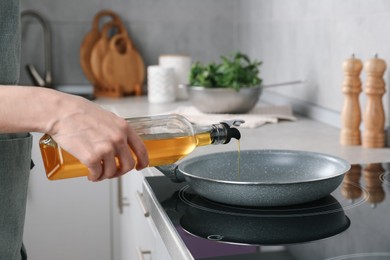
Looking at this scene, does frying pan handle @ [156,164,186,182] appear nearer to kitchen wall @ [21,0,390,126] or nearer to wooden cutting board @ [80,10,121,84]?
kitchen wall @ [21,0,390,126]

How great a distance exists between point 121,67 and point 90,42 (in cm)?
18

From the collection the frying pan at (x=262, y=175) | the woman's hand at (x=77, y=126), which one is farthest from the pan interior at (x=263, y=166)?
the woman's hand at (x=77, y=126)

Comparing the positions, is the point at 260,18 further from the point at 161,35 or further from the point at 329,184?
the point at 329,184

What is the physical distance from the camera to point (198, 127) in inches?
40.1

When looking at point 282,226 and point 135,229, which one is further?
point 135,229

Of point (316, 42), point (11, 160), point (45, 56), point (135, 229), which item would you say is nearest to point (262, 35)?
point (316, 42)

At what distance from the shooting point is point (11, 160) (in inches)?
44.3

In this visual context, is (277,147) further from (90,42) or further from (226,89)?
(90,42)

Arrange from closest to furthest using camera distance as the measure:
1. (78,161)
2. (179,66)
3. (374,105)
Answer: (78,161)
(374,105)
(179,66)

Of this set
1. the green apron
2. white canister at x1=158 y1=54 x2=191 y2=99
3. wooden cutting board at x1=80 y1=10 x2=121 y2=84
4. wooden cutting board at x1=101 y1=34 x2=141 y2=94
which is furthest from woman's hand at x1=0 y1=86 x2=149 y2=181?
wooden cutting board at x1=80 y1=10 x2=121 y2=84

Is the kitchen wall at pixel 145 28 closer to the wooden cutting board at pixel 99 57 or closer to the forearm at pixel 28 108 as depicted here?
the wooden cutting board at pixel 99 57

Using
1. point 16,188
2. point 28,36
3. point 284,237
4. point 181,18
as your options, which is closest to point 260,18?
point 181,18

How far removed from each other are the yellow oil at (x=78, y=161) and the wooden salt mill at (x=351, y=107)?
0.63 metres

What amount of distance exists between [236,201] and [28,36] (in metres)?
1.95
